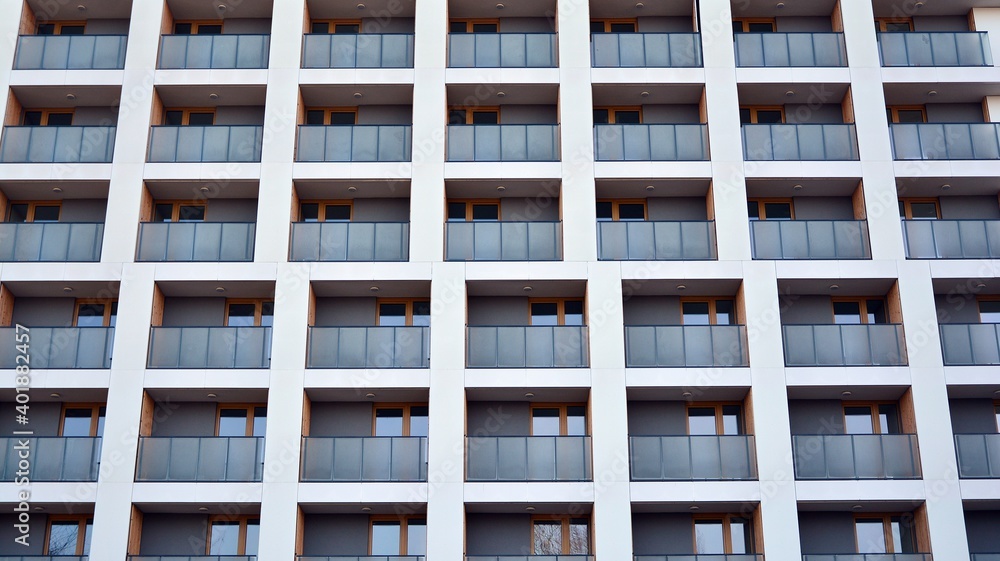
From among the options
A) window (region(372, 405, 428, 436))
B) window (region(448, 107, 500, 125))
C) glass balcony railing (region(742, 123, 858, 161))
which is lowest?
window (region(372, 405, 428, 436))

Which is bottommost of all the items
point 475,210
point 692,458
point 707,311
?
point 692,458

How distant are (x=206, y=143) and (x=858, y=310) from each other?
1886 cm

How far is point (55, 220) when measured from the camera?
34.2 m

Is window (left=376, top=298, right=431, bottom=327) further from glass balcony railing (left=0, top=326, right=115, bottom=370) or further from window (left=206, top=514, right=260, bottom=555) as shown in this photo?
glass balcony railing (left=0, top=326, right=115, bottom=370)

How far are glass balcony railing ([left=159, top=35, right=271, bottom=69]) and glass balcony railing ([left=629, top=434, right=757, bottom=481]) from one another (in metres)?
15.4

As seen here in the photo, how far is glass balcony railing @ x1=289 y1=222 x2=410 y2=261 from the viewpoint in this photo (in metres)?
32.2

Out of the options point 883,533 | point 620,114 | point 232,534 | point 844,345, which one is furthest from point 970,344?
point 232,534

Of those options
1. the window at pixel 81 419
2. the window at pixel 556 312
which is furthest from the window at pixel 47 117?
the window at pixel 556 312

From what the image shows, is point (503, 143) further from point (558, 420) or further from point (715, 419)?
point (715, 419)

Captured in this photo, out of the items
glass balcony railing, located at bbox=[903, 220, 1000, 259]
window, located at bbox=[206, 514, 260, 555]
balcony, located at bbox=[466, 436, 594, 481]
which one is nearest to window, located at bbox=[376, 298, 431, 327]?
balcony, located at bbox=[466, 436, 594, 481]

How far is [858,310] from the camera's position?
109 ft

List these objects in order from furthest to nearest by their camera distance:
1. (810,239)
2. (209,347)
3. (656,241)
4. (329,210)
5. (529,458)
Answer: (329,210)
(810,239)
(656,241)
(209,347)
(529,458)

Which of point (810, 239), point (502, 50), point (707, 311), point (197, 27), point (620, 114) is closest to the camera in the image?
point (810, 239)

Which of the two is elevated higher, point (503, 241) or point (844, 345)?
point (503, 241)
